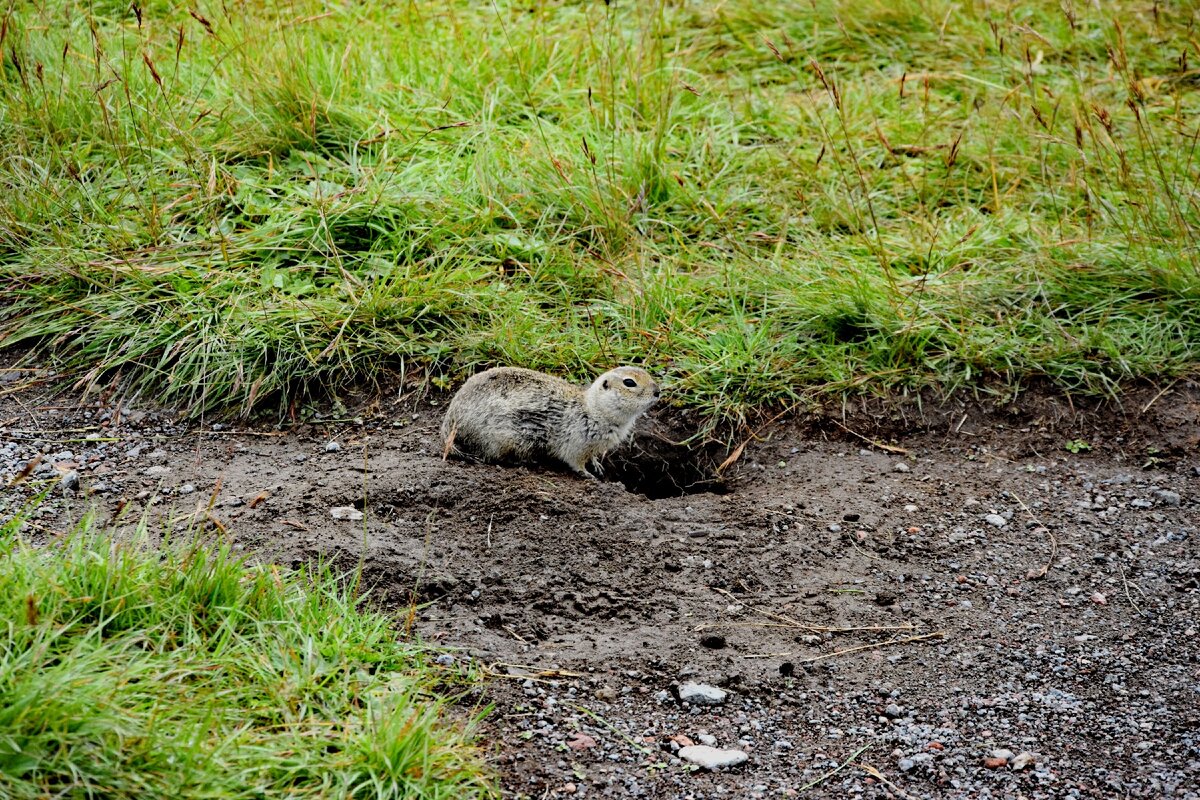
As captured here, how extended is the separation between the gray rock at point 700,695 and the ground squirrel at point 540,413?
4.75 ft

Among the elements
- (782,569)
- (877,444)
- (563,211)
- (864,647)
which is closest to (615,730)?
(864,647)

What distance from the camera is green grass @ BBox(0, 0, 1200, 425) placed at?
5109mm

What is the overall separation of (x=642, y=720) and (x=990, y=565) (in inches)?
61.4

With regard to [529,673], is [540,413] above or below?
above

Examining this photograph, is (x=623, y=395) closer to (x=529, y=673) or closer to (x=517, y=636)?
(x=517, y=636)

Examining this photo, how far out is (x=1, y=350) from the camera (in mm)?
5266

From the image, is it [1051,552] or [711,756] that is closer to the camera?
[711,756]

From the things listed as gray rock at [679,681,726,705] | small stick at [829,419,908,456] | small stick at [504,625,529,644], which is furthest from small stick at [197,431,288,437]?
small stick at [829,419,908,456]

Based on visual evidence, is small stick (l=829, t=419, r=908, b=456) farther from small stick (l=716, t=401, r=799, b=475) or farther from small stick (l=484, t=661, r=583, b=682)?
small stick (l=484, t=661, r=583, b=682)

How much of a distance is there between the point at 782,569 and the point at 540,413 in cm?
116

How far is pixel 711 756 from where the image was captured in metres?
3.22

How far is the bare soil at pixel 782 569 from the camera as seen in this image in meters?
3.26

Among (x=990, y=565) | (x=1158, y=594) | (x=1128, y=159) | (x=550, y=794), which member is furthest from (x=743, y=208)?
(x=550, y=794)

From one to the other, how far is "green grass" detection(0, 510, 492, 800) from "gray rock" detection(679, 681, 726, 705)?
715 mm
